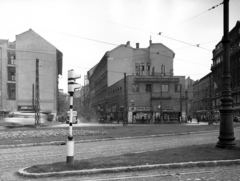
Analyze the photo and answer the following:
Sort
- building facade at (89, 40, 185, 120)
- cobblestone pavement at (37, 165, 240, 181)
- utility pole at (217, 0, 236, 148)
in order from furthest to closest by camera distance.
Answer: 1. building facade at (89, 40, 185, 120)
2. utility pole at (217, 0, 236, 148)
3. cobblestone pavement at (37, 165, 240, 181)

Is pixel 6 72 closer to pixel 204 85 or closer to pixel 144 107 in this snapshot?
pixel 144 107

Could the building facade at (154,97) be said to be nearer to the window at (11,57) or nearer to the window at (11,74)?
the window at (11,74)

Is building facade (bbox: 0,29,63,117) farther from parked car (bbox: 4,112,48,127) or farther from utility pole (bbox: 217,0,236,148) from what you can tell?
utility pole (bbox: 217,0,236,148)

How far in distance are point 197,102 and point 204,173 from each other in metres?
101

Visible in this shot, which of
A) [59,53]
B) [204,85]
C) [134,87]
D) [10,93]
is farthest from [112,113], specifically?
[204,85]

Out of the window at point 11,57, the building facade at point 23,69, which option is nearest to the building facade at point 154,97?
the building facade at point 23,69

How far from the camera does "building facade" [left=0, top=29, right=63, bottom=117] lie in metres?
57.8

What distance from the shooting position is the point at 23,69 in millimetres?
59438

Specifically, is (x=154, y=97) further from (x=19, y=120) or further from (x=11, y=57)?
(x=11, y=57)

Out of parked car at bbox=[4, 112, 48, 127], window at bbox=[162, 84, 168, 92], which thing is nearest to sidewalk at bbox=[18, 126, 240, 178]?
parked car at bbox=[4, 112, 48, 127]

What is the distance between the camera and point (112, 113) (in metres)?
69.2

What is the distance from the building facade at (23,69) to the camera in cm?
5784

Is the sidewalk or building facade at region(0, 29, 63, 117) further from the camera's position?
building facade at region(0, 29, 63, 117)

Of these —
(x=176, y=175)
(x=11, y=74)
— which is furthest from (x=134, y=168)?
(x=11, y=74)
